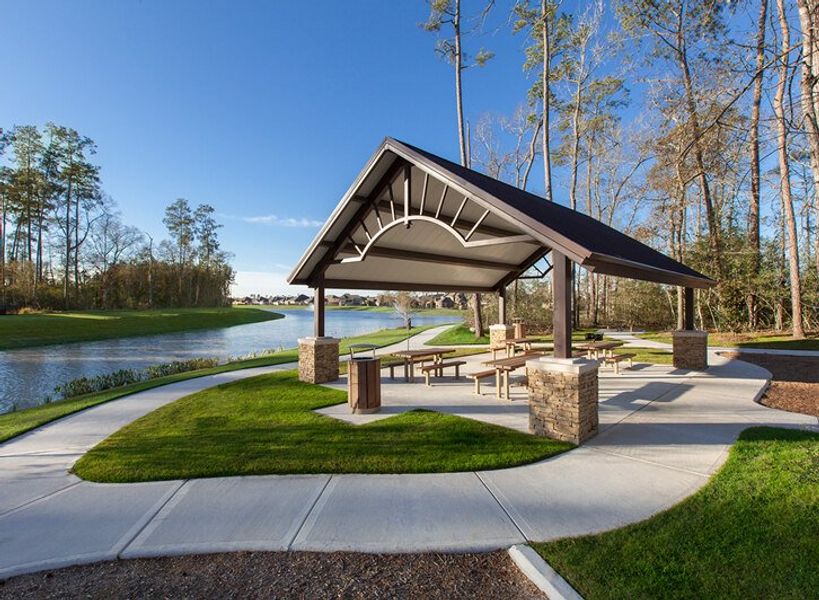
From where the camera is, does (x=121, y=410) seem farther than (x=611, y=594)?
Yes

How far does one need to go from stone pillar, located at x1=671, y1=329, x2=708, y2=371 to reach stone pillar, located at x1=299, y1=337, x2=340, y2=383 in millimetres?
8986

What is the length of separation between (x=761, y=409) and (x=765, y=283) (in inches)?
563

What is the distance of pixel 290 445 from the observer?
5.29 meters

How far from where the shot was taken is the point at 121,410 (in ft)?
24.6

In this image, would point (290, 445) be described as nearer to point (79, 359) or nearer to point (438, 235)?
point (438, 235)

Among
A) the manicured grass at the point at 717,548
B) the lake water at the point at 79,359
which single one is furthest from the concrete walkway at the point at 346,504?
the lake water at the point at 79,359

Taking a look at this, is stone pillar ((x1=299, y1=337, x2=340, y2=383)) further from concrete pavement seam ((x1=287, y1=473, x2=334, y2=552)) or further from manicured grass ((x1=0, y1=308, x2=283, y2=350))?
manicured grass ((x1=0, y1=308, x2=283, y2=350))

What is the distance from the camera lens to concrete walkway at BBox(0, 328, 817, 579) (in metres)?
3.14

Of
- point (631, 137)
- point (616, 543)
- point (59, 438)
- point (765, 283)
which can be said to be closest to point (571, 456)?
point (616, 543)

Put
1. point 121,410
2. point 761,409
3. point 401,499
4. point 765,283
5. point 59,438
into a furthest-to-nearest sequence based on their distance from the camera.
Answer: point 765,283 → point 121,410 → point 761,409 → point 59,438 → point 401,499

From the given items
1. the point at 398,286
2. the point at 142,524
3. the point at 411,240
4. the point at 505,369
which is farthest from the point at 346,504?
the point at 398,286

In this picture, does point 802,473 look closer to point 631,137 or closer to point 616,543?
point 616,543

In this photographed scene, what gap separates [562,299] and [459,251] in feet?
17.1

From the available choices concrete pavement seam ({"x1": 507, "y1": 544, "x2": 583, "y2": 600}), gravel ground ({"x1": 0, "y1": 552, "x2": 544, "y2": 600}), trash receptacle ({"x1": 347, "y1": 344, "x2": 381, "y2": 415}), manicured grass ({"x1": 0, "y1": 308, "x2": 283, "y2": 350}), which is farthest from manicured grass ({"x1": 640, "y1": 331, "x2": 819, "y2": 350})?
manicured grass ({"x1": 0, "y1": 308, "x2": 283, "y2": 350})
